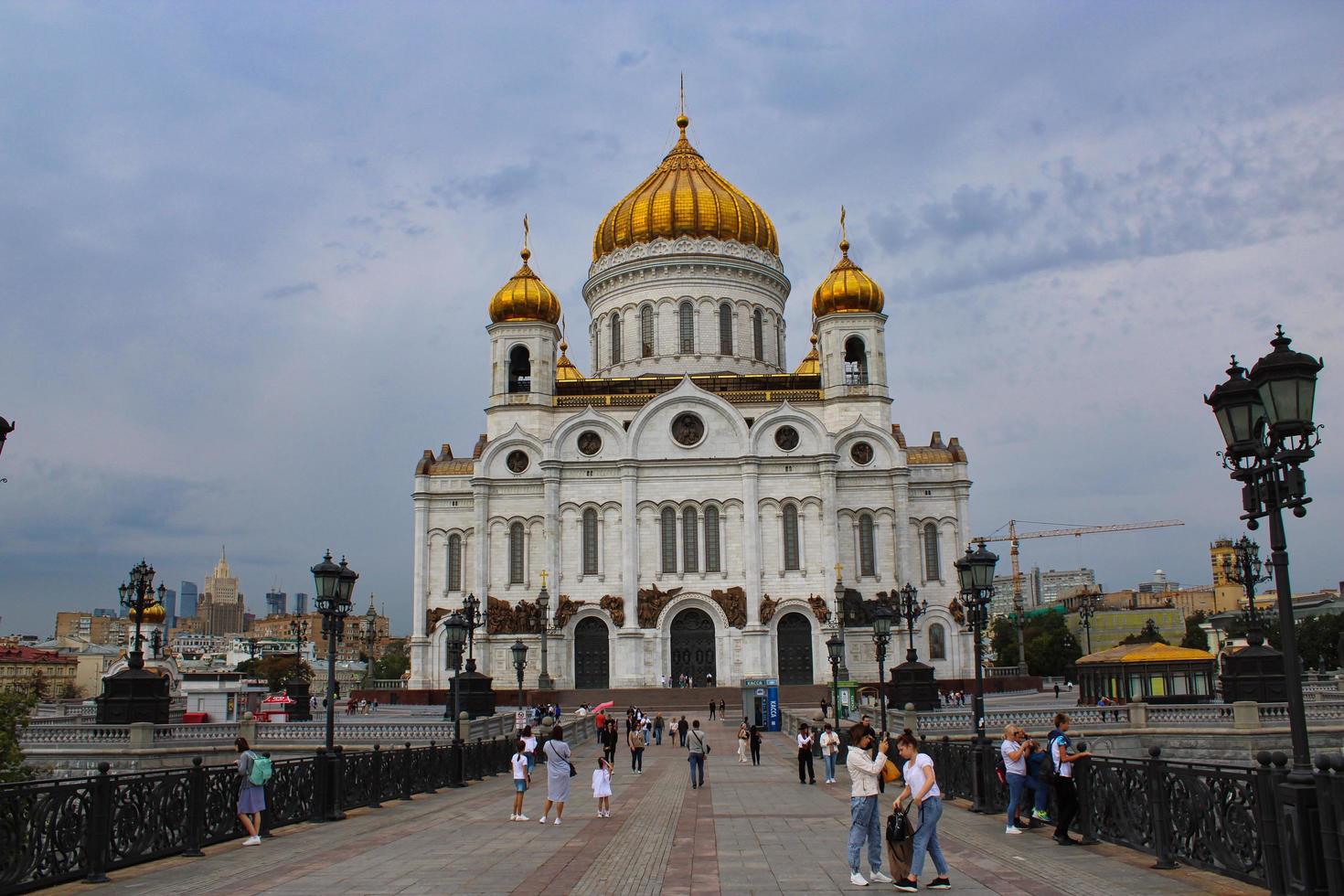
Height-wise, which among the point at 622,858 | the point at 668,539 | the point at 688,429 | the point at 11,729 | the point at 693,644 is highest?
the point at 688,429

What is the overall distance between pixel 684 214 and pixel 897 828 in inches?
2011

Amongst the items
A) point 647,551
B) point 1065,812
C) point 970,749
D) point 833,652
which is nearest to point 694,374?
point 647,551

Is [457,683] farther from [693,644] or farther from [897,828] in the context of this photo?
[693,644]

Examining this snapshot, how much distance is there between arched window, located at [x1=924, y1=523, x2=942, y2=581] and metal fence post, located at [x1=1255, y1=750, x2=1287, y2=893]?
45.2 meters

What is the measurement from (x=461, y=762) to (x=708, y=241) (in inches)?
1589

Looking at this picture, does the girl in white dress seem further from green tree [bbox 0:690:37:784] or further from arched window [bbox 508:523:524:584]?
arched window [bbox 508:523:524:584]

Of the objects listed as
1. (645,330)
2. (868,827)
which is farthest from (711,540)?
(868,827)

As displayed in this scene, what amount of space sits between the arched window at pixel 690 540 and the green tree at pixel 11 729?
123ft

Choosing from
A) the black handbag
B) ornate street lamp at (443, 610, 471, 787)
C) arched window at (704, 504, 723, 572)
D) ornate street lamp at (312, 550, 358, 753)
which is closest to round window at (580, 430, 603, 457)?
arched window at (704, 504, 723, 572)

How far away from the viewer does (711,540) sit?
52.1 meters

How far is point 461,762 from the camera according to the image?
890 inches

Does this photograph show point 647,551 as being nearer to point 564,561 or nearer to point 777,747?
point 564,561

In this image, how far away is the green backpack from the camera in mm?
13953

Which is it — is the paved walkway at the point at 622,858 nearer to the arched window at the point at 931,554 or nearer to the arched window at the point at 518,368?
the arched window at the point at 931,554
